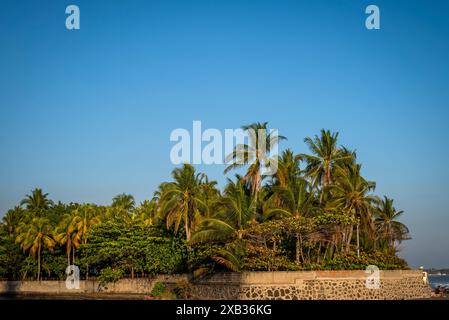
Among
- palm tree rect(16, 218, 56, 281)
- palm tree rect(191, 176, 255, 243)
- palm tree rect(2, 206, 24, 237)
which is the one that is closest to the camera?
palm tree rect(191, 176, 255, 243)

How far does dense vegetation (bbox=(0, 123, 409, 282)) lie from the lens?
134 ft

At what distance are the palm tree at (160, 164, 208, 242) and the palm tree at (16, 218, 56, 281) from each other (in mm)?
16967

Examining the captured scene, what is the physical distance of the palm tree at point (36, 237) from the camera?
62919 millimetres

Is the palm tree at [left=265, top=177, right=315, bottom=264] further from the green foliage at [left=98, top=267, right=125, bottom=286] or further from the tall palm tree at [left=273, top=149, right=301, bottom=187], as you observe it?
the green foliage at [left=98, top=267, right=125, bottom=286]

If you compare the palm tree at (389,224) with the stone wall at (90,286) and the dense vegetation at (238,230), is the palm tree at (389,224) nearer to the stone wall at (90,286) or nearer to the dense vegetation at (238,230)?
the dense vegetation at (238,230)

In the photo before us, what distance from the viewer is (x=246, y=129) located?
1956 inches

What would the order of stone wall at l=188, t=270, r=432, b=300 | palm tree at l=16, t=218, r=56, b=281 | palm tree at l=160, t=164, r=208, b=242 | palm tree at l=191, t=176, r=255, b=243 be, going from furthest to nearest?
palm tree at l=16, t=218, r=56, b=281 → palm tree at l=160, t=164, r=208, b=242 → palm tree at l=191, t=176, r=255, b=243 → stone wall at l=188, t=270, r=432, b=300

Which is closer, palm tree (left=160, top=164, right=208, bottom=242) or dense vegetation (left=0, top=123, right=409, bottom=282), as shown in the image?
dense vegetation (left=0, top=123, right=409, bottom=282)

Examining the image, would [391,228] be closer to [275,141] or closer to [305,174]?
[305,174]

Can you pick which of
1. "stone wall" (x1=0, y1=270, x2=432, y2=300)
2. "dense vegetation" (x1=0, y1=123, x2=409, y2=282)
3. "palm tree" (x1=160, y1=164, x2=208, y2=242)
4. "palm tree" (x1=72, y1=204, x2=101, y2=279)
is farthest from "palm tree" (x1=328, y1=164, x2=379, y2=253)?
"palm tree" (x1=72, y1=204, x2=101, y2=279)

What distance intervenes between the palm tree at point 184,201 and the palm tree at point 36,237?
55.7 ft

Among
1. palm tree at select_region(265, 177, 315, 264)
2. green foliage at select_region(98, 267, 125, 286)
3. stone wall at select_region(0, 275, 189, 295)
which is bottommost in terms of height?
stone wall at select_region(0, 275, 189, 295)

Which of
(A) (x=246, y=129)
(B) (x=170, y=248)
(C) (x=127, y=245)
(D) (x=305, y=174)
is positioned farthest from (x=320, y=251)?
(C) (x=127, y=245)

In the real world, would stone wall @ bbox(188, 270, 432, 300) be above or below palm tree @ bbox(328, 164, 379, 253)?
below
